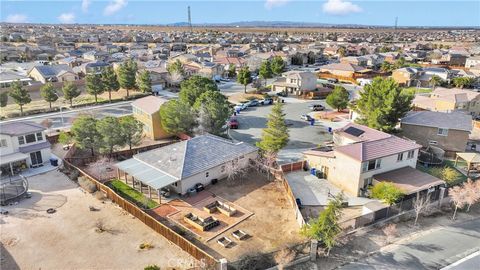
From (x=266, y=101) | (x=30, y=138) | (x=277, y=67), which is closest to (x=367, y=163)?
(x=30, y=138)

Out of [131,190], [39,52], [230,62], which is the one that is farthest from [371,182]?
[39,52]

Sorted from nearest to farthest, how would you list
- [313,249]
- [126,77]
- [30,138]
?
[313,249]
[30,138]
[126,77]

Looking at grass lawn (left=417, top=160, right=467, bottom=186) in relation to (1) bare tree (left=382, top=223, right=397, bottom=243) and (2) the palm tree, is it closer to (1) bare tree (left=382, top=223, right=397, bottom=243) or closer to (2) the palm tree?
(1) bare tree (left=382, top=223, right=397, bottom=243)

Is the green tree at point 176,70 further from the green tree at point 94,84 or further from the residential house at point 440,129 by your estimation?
the residential house at point 440,129

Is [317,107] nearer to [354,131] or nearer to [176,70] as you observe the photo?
[354,131]

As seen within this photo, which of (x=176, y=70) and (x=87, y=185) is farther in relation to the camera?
(x=176, y=70)

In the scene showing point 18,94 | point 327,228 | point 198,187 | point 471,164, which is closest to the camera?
point 327,228

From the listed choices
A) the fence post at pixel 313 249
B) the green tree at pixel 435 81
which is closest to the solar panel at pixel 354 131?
the fence post at pixel 313 249

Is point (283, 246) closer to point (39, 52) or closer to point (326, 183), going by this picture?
point (326, 183)
